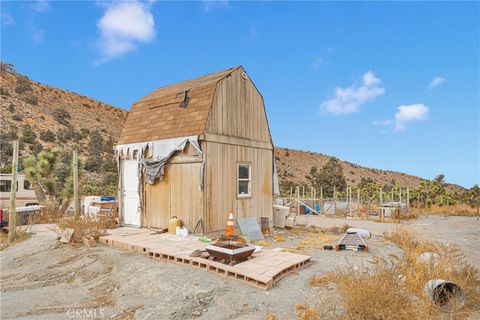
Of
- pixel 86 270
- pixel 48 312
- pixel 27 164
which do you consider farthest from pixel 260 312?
pixel 27 164

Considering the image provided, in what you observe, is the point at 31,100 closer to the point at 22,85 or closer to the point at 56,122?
the point at 22,85

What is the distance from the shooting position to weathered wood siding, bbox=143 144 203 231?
1080cm

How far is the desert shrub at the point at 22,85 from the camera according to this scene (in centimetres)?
4649

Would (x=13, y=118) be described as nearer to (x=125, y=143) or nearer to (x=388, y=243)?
(x=125, y=143)

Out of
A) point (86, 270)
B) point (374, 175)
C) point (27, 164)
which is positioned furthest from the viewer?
point (374, 175)

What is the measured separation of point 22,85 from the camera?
1868 inches

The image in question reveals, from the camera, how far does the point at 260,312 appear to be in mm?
5277

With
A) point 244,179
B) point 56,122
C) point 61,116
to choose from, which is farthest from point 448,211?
point 61,116

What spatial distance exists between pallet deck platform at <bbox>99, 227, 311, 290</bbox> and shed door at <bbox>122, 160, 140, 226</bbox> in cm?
163

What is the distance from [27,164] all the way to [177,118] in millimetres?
11364

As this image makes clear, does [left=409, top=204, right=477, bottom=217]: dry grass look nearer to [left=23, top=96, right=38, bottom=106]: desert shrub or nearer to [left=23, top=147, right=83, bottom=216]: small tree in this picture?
[left=23, top=147, right=83, bottom=216]: small tree

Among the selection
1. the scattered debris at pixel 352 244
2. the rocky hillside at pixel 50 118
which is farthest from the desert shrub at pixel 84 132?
the scattered debris at pixel 352 244

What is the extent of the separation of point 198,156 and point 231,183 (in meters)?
1.68

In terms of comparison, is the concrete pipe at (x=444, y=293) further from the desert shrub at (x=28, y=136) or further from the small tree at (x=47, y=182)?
the desert shrub at (x=28, y=136)
